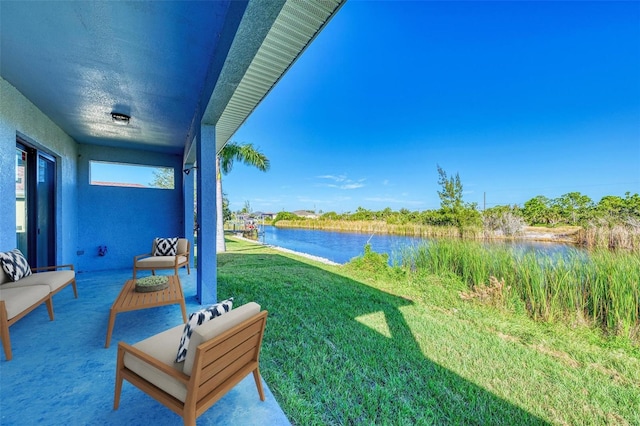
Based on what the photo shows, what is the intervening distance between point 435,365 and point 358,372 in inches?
30.6

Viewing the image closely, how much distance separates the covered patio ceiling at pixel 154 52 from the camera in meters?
1.99

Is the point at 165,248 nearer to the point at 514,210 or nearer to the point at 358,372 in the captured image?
the point at 358,372

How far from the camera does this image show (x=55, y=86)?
130 inches

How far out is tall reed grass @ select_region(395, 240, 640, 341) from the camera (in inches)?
125

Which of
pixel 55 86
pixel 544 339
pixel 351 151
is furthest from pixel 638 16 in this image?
pixel 351 151

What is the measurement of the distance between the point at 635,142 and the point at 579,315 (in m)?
13.9

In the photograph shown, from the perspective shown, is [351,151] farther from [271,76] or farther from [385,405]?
[385,405]

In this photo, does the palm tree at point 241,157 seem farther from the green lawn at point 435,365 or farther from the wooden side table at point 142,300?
the wooden side table at point 142,300

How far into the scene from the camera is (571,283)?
3.66m

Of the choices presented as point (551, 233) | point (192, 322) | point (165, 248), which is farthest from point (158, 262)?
point (551, 233)

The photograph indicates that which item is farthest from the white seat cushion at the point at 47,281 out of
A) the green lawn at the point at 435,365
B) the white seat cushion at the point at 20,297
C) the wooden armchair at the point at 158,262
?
the green lawn at the point at 435,365

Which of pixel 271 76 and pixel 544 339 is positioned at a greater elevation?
pixel 271 76

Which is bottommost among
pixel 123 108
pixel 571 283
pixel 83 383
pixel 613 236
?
pixel 83 383

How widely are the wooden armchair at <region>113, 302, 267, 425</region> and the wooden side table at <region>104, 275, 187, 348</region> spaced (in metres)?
1.09
